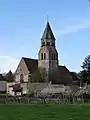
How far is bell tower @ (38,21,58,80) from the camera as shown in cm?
13450

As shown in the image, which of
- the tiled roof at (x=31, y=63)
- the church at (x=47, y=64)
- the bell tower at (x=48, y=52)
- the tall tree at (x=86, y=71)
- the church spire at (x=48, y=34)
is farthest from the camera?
the tiled roof at (x=31, y=63)

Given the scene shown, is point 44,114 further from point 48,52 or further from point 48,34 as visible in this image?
point 48,34

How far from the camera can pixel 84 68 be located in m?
127

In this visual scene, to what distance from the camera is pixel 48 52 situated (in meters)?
135

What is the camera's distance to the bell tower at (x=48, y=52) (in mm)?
134500

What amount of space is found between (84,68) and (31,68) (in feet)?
73.8

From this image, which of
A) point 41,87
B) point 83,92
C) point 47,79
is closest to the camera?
point 83,92

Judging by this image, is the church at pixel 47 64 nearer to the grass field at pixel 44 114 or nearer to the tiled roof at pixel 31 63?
the tiled roof at pixel 31 63

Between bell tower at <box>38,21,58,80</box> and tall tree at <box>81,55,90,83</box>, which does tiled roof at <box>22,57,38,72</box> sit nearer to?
bell tower at <box>38,21,58,80</box>

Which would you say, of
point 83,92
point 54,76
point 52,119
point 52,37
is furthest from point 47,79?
point 52,119

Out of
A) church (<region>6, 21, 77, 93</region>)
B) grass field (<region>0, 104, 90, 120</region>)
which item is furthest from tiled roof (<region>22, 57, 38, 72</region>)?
grass field (<region>0, 104, 90, 120</region>)

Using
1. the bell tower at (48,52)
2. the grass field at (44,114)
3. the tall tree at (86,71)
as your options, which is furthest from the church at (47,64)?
the grass field at (44,114)

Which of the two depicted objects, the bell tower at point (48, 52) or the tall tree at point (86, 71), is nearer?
the tall tree at point (86, 71)

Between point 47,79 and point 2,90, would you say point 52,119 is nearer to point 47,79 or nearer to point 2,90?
point 47,79
